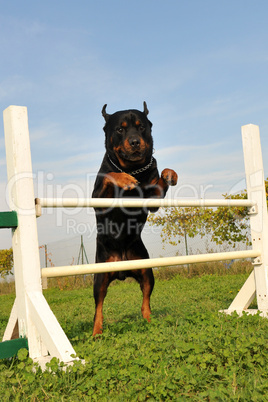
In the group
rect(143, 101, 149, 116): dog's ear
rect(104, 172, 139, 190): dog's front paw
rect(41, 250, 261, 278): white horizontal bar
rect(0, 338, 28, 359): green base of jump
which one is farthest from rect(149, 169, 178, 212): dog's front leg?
rect(0, 338, 28, 359): green base of jump

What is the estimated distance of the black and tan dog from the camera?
10.0 ft

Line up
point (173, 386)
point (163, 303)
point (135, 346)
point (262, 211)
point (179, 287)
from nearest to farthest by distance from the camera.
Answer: point (173, 386) → point (135, 346) → point (262, 211) → point (163, 303) → point (179, 287)

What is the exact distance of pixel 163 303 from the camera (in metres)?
5.17

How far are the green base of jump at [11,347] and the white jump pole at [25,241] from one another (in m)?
0.05

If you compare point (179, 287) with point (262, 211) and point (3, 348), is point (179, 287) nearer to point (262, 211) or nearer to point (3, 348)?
point (262, 211)

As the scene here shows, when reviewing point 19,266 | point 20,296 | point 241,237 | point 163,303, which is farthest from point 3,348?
point 241,237

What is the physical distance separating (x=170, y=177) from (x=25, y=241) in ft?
3.93

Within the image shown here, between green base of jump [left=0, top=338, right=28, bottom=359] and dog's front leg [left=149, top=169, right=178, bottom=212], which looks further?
dog's front leg [left=149, top=169, right=178, bottom=212]

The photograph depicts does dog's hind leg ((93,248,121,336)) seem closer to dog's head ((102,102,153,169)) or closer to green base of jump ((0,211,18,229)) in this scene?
dog's head ((102,102,153,169))

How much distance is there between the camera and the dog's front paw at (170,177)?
293cm

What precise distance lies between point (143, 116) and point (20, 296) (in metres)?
1.74

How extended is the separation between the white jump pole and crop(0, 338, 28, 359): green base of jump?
5 centimetres

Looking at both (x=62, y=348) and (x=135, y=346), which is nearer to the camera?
(x=62, y=348)

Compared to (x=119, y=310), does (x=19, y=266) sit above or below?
above
